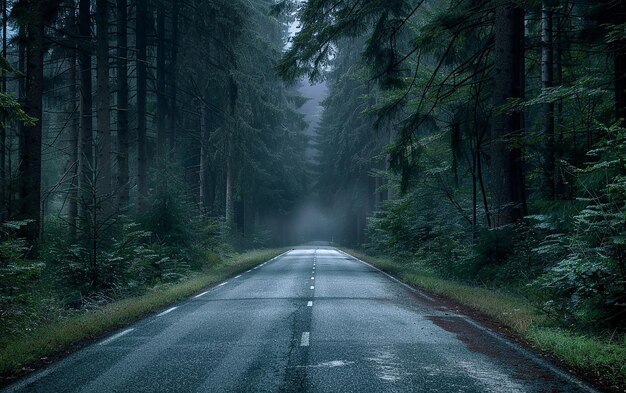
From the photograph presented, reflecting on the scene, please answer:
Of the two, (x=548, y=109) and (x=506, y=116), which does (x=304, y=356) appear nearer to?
(x=506, y=116)

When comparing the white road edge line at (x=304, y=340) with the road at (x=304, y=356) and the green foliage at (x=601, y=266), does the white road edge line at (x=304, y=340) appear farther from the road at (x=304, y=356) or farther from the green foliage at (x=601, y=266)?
the green foliage at (x=601, y=266)

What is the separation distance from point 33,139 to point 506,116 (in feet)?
42.9

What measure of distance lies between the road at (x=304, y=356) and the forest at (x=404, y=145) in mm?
975

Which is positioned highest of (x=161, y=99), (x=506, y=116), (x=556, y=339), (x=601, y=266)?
(x=161, y=99)

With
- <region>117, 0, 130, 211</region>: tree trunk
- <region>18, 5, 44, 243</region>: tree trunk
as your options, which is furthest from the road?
<region>117, 0, 130, 211</region>: tree trunk

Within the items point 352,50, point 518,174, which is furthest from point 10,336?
point 352,50

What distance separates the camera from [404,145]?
19250 mm

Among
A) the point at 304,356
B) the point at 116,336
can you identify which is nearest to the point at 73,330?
the point at 116,336

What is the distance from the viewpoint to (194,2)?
2377 cm

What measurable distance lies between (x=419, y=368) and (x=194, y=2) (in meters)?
20.7

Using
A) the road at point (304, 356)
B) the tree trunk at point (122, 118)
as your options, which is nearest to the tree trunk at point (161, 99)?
the tree trunk at point (122, 118)

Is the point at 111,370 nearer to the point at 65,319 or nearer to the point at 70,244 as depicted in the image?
the point at 65,319

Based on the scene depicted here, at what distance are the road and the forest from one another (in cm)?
98

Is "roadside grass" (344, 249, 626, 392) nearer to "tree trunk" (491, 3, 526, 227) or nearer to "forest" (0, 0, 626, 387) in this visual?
"forest" (0, 0, 626, 387)
